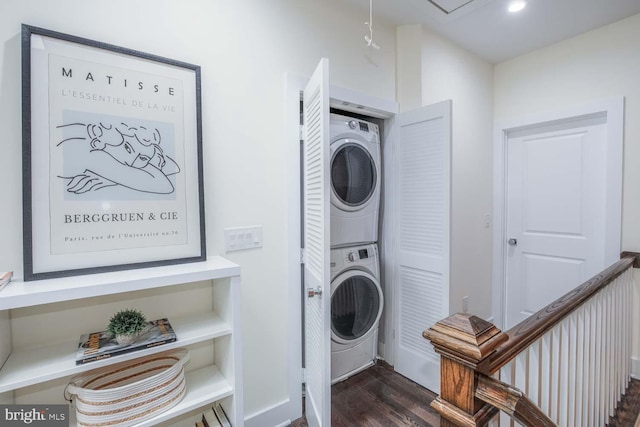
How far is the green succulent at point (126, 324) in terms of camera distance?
1.07 metres

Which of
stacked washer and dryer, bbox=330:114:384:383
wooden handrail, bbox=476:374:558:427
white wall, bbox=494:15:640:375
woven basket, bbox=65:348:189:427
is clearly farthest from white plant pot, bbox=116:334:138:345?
white wall, bbox=494:15:640:375

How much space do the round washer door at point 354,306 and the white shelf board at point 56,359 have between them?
3.25 ft

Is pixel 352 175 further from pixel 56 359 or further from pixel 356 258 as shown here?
pixel 56 359

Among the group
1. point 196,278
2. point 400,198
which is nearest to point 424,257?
point 400,198

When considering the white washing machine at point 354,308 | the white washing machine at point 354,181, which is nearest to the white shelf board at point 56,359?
the white washing machine at point 354,308

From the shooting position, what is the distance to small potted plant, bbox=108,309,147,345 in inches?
41.9

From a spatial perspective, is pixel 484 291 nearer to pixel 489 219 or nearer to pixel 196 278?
pixel 489 219

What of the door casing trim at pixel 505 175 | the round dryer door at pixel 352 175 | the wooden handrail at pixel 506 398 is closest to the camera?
the wooden handrail at pixel 506 398

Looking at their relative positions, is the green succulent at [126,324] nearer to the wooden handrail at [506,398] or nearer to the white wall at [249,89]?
the white wall at [249,89]

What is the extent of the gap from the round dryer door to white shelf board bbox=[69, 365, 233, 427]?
1233 millimetres

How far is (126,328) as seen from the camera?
1.07 metres

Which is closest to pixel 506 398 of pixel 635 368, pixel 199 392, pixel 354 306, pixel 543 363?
pixel 543 363

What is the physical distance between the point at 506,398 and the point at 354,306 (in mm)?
1596

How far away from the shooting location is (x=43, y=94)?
3.54 feet
